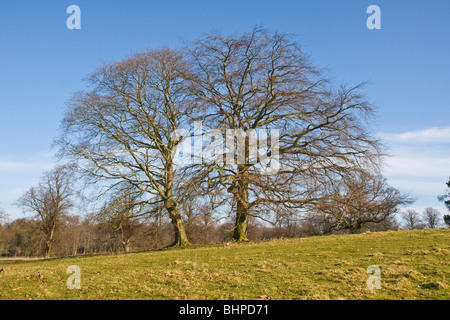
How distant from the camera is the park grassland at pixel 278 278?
22.1ft

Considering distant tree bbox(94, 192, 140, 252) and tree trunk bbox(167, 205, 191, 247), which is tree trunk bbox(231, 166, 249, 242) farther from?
distant tree bbox(94, 192, 140, 252)

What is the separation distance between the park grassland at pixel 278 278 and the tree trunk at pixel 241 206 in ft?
15.2

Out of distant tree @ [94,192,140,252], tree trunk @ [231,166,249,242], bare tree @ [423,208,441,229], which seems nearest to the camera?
tree trunk @ [231,166,249,242]

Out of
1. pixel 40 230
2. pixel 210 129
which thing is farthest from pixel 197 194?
pixel 40 230

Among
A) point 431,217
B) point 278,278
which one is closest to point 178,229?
point 278,278

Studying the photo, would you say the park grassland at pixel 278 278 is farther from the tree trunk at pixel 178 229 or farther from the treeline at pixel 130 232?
the tree trunk at pixel 178 229

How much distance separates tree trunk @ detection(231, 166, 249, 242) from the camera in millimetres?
16625

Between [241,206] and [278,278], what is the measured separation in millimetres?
9189

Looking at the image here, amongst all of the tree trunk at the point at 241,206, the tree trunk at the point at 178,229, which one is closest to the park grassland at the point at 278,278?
the tree trunk at the point at 241,206

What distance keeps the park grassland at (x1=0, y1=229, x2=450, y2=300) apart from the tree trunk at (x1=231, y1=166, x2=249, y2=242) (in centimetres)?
463

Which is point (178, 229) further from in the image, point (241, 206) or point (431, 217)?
point (431, 217)

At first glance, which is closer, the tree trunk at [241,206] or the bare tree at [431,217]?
the tree trunk at [241,206]

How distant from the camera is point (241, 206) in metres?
17.3

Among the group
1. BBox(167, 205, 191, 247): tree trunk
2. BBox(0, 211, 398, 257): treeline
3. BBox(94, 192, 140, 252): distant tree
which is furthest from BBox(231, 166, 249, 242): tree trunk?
BBox(94, 192, 140, 252): distant tree
